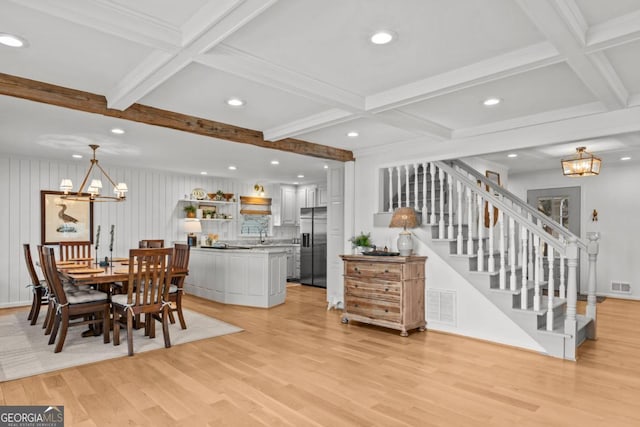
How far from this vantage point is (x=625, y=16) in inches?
85.5

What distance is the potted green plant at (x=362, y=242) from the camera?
5.32 metres

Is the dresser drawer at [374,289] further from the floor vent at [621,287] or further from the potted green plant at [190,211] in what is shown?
the floor vent at [621,287]

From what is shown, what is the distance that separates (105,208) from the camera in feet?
23.5

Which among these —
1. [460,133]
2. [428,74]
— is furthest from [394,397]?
[460,133]

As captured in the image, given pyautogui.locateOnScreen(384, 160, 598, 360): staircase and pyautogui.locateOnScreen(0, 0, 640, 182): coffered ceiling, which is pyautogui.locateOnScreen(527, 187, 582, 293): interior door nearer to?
pyautogui.locateOnScreen(384, 160, 598, 360): staircase

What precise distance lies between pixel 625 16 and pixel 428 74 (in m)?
1.21

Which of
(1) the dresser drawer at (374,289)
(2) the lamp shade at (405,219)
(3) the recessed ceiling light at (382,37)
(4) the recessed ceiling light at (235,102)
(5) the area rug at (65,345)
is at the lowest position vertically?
(5) the area rug at (65,345)

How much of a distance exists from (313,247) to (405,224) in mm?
3956

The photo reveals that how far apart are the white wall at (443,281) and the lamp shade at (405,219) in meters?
0.43

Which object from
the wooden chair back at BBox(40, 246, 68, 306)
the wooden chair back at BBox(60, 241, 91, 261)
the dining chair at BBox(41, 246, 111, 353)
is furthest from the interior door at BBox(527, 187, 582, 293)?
the wooden chair back at BBox(60, 241, 91, 261)

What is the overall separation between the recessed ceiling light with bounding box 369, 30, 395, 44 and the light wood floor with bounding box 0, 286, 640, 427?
2383 mm

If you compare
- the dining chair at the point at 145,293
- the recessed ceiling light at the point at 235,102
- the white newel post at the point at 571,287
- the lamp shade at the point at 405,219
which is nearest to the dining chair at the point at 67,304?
the dining chair at the point at 145,293

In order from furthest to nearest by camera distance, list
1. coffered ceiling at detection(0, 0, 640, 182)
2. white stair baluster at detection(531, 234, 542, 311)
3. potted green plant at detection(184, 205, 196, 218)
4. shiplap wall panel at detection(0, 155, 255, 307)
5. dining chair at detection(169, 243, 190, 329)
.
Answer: potted green plant at detection(184, 205, 196, 218), shiplap wall panel at detection(0, 155, 255, 307), dining chair at detection(169, 243, 190, 329), white stair baluster at detection(531, 234, 542, 311), coffered ceiling at detection(0, 0, 640, 182)

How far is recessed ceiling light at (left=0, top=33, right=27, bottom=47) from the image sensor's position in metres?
2.43
